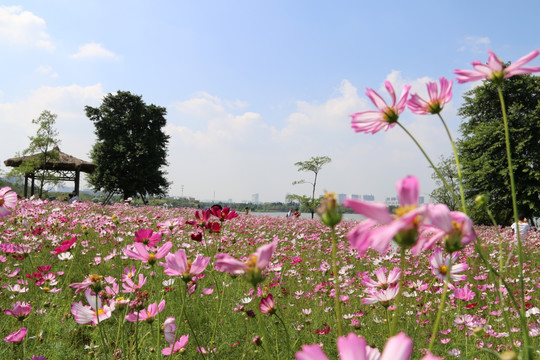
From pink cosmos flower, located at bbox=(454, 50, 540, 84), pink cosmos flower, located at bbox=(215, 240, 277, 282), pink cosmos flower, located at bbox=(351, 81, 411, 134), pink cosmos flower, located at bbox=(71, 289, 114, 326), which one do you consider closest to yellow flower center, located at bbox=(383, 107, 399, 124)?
pink cosmos flower, located at bbox=(351, 81, 411, 134)

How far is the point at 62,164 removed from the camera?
20.4m

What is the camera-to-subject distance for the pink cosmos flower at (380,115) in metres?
0.74

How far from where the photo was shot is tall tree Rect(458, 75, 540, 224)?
54.6 feet

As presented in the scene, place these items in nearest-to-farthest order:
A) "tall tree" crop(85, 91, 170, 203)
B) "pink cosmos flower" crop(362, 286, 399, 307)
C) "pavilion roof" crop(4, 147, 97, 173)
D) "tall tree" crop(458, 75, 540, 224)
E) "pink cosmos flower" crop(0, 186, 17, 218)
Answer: "pink cosmos flower" crop(362, 286, 399, 307) → "pink cosmos flower" crop(0, 186, 17, 218) → "tall tree" crop(458, 75, 540, 224) → "pavilion roof" crop(4, 147, 97, 173) → "tall tree" crop(85, 91, 170, 203)

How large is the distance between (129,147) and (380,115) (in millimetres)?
25025

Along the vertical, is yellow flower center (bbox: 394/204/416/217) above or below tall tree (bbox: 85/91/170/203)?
below

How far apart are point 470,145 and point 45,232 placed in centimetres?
1982

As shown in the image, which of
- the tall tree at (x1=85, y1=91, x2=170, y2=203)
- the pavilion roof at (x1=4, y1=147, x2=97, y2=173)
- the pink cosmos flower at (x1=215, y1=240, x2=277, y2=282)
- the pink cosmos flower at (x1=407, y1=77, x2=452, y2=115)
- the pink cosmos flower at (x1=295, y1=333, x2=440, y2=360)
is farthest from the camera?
the tall tree at (x1=85, y1=91, x2=170, y2=203)

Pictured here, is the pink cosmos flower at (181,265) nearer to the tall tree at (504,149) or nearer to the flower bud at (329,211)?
the flower bud at (329,211)

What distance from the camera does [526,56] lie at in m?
0.65

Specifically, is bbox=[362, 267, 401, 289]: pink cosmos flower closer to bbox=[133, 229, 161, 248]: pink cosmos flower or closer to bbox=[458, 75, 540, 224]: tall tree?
bbox=[133, 229, 161, 248]: pink cosmos flower

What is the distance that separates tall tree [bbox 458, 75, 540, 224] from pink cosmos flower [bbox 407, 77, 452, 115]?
18.0 m

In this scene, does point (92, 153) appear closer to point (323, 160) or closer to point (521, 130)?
point (323, 160)

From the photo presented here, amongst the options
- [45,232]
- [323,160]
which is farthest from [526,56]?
[323,160]
